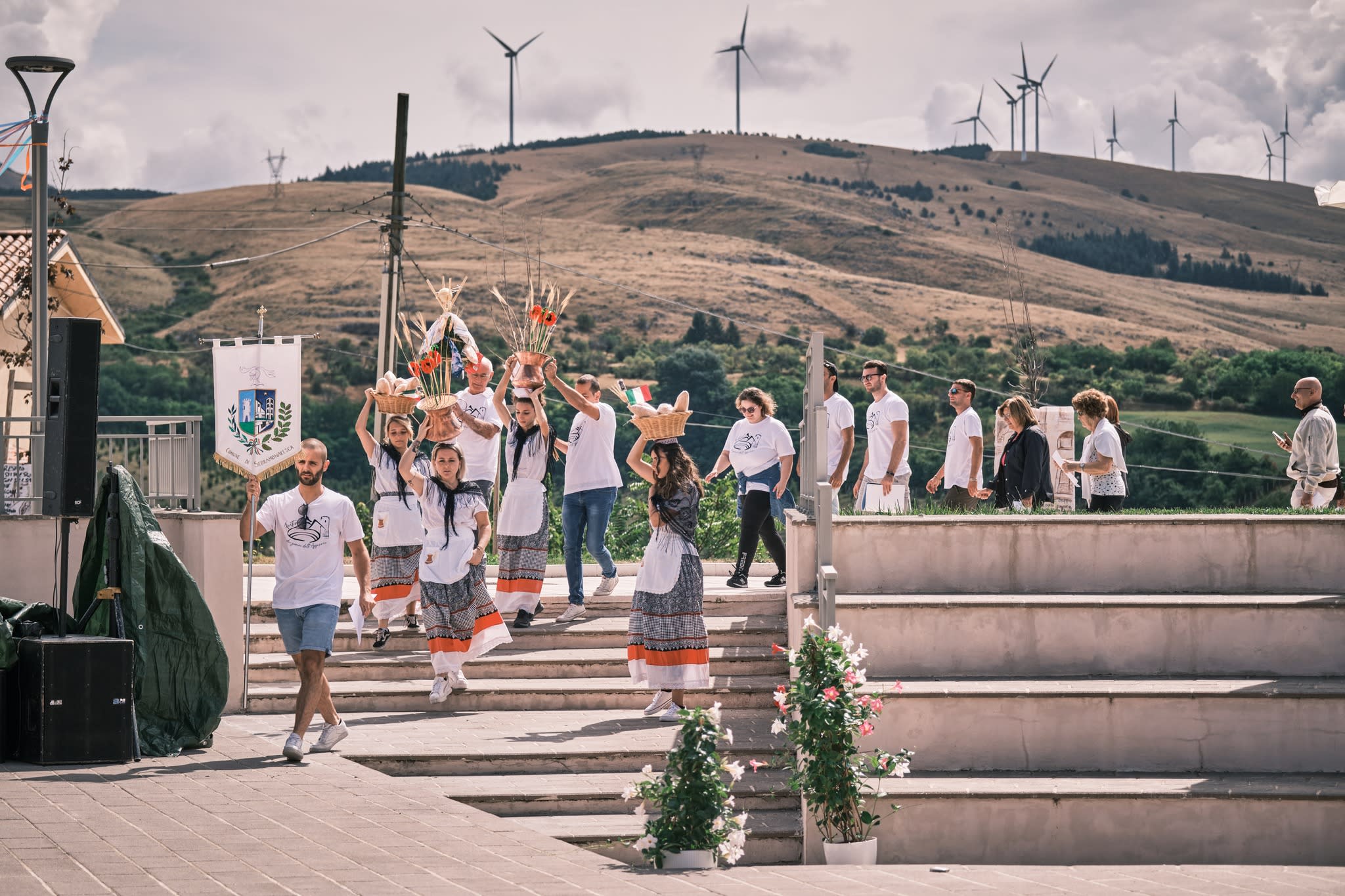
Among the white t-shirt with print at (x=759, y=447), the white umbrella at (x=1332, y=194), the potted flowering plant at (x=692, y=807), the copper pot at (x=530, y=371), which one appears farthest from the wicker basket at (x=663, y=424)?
the white umbrella at (x=1332, y=194)

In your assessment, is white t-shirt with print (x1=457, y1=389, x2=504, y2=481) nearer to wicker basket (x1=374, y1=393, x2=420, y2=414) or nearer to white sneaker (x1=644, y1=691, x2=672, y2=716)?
wicker basket (x1=374, y1=393, x2=420, y2=414)

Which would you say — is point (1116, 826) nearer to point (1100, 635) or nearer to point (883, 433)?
point (1100, 635)

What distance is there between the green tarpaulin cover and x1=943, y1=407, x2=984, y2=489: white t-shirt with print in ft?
21.1

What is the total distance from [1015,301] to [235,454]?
317 ft

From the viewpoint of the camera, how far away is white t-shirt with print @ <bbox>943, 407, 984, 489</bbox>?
13.2 m

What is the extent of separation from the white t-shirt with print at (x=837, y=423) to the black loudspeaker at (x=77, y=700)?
605 cm

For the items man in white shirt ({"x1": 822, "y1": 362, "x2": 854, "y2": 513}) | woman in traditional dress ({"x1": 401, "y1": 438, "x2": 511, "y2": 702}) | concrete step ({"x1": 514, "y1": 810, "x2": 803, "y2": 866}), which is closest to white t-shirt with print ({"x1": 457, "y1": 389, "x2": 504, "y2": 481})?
woman in traditional dress ({"x1": 401, "y1": 438, "x2": 511, "y2": 702})

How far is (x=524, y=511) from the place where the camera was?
1202 centimetres

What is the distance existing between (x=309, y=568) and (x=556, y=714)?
239 cm

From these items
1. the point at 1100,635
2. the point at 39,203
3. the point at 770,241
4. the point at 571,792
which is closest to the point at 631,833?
the point at 571,792

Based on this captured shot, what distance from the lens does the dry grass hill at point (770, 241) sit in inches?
3858

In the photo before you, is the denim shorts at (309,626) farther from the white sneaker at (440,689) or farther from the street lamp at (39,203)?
the street lamp at (39,203)

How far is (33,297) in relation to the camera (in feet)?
53.1

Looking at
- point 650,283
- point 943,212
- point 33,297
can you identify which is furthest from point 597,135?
point 33,297
